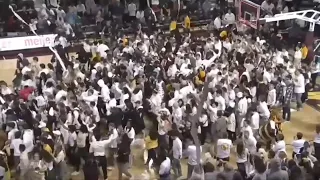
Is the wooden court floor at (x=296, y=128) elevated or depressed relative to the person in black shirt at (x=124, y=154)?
depressed

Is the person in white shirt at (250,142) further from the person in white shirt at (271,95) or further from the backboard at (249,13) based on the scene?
the backboard at (249,13)

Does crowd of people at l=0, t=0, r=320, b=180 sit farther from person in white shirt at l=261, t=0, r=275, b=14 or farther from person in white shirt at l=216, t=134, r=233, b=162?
person in white shirt at l=261, t=0, r=275, b=14

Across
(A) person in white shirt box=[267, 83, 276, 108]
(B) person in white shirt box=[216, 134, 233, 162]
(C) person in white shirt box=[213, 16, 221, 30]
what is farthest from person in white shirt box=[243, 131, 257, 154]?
(C) person in white shirt box=[213, 16, 221, 30]

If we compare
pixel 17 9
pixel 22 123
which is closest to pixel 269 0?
pixel 17 9

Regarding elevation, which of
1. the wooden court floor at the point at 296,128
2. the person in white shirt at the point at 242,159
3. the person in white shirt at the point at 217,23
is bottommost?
the wooden court floor at the point at 296,128

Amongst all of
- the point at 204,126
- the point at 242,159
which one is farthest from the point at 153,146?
the point at 242,159

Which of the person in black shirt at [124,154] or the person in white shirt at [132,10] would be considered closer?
the person in black shirt at [124,154]

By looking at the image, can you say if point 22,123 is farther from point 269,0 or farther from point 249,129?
point 269,0

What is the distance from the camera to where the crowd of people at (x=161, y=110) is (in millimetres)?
9844

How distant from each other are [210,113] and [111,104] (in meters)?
2.05

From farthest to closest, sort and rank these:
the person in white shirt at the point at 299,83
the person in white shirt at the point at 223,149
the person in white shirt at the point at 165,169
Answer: the person in white shirt at the point at 299,83 < the person in white shirt at the point at 223,149 < the person in white shirt at the point at 165,169

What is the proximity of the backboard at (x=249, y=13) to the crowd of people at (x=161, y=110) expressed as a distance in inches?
61.9

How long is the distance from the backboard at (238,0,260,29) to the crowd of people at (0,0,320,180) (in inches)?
61.9

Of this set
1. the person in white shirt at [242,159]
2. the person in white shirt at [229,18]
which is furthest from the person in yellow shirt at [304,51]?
the person in white shirt at [242,159]
